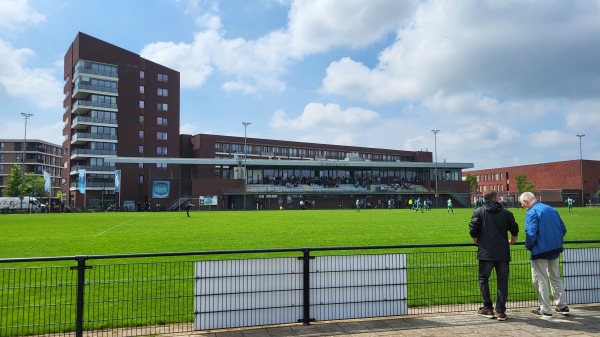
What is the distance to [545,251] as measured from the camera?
604cm

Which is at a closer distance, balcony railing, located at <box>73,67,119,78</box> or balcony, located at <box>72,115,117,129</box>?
balcony, located at <box>72,115,117,129</box>

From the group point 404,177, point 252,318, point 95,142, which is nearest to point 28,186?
point 95,142

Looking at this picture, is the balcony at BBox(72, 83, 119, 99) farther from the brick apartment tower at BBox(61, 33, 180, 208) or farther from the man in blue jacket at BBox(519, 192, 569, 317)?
the man in blue jacket at BBox(519, 192, 569, 317)

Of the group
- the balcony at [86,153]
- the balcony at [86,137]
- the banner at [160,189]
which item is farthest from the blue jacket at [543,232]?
the balcony at [86,137]

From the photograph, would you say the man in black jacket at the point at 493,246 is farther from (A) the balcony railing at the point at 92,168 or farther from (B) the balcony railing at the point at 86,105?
(B) the balcony railing at the point at 86,105

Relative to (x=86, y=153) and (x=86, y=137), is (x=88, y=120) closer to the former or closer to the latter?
(x=86, y=137)

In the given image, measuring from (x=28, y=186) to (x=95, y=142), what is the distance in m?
31.0

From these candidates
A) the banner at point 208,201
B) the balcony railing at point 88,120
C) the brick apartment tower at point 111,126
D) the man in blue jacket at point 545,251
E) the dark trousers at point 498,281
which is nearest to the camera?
the dark trousers at point 498,281

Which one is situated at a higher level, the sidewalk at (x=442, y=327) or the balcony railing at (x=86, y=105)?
the balcony railing at (x=86, y=105)

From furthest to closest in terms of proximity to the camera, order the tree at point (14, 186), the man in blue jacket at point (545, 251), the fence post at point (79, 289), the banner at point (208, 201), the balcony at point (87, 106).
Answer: the tree at point (14, 186) < the balcony at point (87, 106) < the banner at point (208, 201) < the man in blue jacket at point (545, 251) < the fence post at point (79, 289)

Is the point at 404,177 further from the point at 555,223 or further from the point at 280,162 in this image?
the point at 555,223

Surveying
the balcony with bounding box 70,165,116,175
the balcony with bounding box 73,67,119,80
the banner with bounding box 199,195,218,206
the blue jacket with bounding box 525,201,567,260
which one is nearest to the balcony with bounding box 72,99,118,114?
the balcony with bounding box 73,67,119,80

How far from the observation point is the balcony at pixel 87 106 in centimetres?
7050

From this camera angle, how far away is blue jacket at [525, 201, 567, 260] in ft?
19.8
